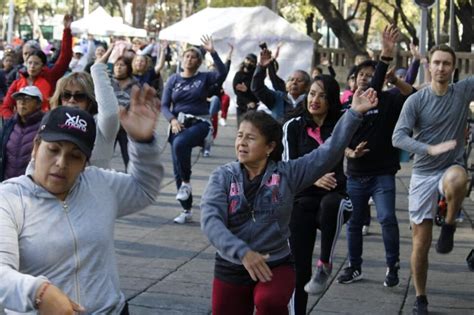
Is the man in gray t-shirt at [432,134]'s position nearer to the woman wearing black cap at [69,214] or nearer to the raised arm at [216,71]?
the woman wearing black cap at [69,214]

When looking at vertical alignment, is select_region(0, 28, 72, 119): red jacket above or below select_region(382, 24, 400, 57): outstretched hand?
below

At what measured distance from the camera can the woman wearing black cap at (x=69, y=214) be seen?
3.66m

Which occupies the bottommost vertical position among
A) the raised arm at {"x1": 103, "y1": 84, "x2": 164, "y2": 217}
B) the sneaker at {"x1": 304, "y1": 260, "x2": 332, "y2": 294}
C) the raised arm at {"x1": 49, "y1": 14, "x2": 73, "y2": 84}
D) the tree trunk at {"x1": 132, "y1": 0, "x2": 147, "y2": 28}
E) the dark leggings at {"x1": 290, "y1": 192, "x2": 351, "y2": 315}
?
the tree trunk at {"x1": 132, "y1": 0, "x2": 147, "y2": 28}

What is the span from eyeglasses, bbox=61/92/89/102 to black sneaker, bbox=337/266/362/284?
3.24 m

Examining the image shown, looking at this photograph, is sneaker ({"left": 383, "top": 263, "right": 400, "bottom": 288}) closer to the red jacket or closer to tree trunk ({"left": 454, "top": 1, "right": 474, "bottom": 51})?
the red jacket

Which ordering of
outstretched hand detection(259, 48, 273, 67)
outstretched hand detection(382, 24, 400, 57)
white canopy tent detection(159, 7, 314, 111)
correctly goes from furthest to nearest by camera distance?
1. white canopy tent detection(159, 7, 314, 111)
2. outstretched hand detection(259, 48, 273, 67)
3. outstretched hand detection(382, 24, 400, 57)

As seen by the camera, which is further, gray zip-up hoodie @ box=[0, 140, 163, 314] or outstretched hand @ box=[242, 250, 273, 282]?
outstretched hand @ box=[242, 250, 273, 282]

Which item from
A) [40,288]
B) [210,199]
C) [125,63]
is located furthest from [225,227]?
[125,63]

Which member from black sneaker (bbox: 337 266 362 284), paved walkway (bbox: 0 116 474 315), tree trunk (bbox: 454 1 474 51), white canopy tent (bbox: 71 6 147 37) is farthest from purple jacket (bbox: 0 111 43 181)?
white canopy tent (bbox: 71 6 147 37)

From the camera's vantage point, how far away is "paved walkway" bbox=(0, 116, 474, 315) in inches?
313

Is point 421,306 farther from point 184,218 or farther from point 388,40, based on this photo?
point 184,218

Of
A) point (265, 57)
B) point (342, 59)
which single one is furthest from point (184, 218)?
point (342, 59)

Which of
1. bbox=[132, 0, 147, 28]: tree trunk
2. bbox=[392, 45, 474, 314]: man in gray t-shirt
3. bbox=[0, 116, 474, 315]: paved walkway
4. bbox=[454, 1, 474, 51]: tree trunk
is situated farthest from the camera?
bbox=[132, 0, 147, 28]: tree trunk

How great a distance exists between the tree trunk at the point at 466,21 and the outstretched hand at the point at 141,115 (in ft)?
93.3
